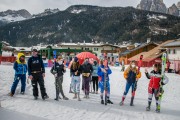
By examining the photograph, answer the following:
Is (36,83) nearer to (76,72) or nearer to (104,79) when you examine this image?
(76,72)

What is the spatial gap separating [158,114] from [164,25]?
600 ft

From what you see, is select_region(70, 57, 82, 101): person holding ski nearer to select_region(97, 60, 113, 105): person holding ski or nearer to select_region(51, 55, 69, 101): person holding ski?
select_region(51, 55, 69, 101): person holding ski

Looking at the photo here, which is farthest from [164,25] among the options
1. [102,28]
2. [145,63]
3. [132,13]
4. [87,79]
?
[87,79]

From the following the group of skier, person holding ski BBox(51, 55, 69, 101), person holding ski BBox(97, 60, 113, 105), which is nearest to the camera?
the group of skier

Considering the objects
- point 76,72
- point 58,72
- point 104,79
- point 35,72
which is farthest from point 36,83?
point 104,79

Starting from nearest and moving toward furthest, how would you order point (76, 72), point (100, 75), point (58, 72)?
point (100, 75)
point (58, 72)
point (76, 72)

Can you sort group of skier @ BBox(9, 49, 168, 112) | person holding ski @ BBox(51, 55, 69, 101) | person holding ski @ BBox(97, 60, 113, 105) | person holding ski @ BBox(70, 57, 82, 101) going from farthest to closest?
person holding ski @ BBox(70, 57, 82, 101) → person holding ski @ BBox(51, 55, 69, 101) → person holding ski @ BBox(97, 60, 113, 105) → group of skier @ BBox(9, 49, 168, 112)

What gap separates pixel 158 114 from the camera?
319 inches

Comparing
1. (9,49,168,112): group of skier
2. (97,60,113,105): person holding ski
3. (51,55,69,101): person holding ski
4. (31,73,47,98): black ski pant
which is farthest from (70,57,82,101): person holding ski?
(31,73,47,98): black ski pant

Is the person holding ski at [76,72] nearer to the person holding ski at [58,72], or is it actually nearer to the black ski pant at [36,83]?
the person holding ski at [58,72]

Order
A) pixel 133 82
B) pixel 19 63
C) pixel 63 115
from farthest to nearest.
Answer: pixel 19 63 < pixel 133 82 < pixel 63 115

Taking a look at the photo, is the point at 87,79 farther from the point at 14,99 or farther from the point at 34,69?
the point at 14,99

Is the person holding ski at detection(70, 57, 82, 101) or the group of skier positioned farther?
the person holding ski at detection(70, 57, 82, 101)

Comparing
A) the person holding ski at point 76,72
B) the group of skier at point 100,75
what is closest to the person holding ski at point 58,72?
the group of skier at point 100,75
